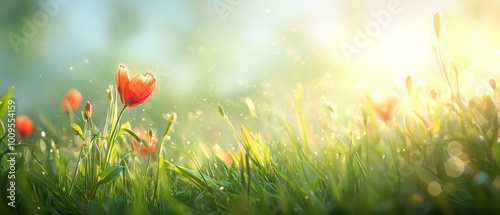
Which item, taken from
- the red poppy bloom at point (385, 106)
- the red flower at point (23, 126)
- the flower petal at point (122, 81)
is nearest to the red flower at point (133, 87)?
the flower petal at point (122, 81)

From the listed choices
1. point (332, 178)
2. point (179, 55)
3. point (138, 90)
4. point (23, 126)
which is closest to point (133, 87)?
point (138, 90)

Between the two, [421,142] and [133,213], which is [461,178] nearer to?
[421,142]

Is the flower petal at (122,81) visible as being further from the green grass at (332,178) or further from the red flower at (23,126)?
the red flower at (23,126)

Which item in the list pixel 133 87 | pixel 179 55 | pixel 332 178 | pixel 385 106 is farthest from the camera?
pixel 179 55

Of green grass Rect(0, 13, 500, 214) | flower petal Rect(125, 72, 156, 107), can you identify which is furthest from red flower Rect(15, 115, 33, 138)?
flower petal Rect(125, 72, 156, 107)

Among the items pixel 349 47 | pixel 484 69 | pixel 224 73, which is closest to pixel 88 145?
pixel 484 69

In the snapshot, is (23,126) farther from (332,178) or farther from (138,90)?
(332,178)
